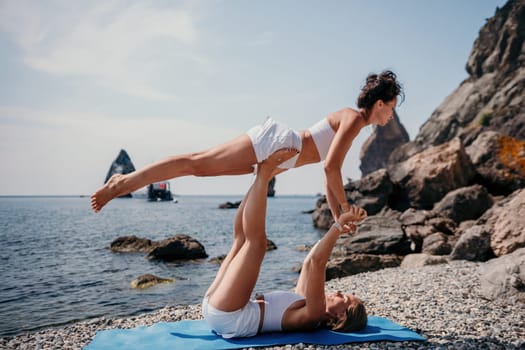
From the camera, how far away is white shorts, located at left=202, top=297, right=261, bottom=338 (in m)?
4.84

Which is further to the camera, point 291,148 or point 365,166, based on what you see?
point 365,166

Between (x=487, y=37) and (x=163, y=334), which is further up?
(x=487, y=37)

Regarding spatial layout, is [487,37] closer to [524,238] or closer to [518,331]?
[524,238]

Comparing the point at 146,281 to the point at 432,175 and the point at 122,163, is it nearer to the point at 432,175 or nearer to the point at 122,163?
the point at 432,175

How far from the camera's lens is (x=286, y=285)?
12766 millimetres

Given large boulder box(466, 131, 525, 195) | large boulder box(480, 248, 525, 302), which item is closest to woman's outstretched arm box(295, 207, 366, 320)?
large boulder box(480, 248, 525, 302)

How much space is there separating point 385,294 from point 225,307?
409 centimetres

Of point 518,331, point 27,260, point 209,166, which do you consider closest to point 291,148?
point 209,166

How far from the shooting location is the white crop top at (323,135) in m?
5.55

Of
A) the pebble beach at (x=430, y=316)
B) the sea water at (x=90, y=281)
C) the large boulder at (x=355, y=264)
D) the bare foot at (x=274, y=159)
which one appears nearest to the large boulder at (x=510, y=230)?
the pebble beach at (x=430, y=316)

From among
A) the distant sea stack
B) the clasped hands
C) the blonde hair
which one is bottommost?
the blonde hair

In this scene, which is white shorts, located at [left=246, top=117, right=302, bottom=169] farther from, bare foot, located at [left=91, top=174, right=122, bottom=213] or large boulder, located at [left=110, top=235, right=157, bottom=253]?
large boulder, located at [left=110, top=235, right=157, bottom=253]

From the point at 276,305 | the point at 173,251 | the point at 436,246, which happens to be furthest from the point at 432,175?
the point at 276,305

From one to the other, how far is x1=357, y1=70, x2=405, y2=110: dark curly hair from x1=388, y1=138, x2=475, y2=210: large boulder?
17.0 m
